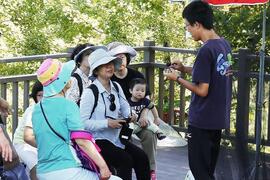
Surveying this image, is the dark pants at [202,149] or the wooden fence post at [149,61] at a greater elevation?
the wooden fence post at [149,61]

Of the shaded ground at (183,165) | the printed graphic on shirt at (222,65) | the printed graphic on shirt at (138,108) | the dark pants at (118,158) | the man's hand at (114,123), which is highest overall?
the printed graphic on shirt at (222,65)

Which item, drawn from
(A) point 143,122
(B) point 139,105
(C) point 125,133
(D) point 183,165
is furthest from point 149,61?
(C) point 125,133

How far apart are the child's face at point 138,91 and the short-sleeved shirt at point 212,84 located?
1207 millimetres

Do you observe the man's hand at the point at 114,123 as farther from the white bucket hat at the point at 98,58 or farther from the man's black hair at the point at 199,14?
the man's black hair at the point at 199,14

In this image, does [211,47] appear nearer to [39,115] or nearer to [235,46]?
[39,115]

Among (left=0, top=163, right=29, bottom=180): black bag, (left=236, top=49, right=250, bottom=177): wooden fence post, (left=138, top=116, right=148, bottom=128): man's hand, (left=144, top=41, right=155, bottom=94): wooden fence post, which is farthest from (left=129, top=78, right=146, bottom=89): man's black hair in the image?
(left=144, top=41, right=155, bottom=94): wooden fence post

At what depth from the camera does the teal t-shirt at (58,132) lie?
450 centimetres

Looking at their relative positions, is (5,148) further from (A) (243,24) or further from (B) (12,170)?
(A) (243,24)

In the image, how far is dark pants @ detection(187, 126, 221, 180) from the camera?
17.5 ft

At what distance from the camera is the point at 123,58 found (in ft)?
21.4

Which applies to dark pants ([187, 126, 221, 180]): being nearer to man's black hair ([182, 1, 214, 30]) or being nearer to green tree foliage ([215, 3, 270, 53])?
man's black hair ([182, 1, 214, 30])

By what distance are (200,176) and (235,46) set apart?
107 inches

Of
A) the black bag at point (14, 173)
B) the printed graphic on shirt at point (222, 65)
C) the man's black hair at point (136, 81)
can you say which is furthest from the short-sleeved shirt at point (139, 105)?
the black bag at point (14, 173)

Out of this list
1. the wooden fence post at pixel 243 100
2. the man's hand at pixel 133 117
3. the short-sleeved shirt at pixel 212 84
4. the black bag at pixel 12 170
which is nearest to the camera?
the black bag at pixel 12 170
